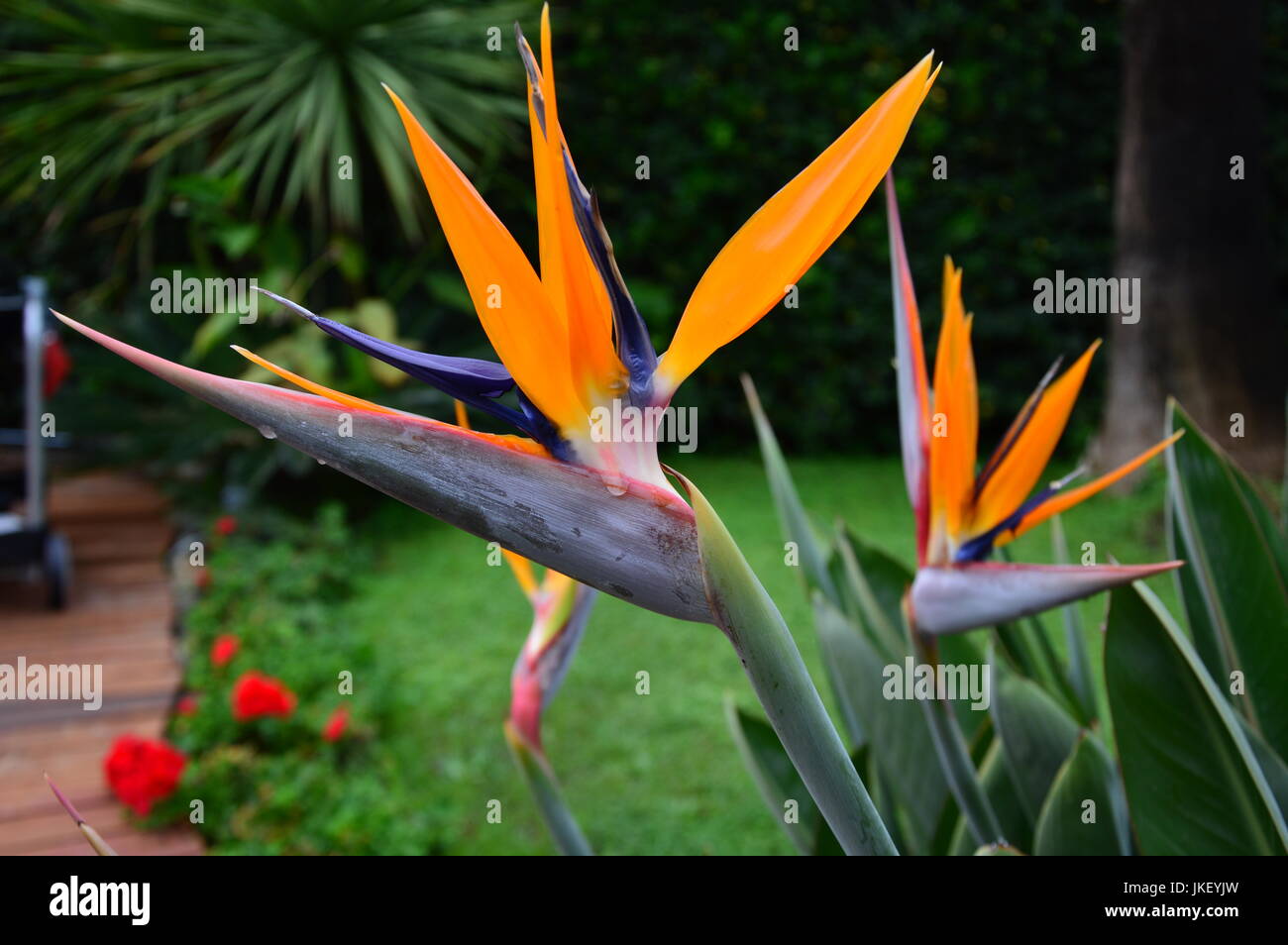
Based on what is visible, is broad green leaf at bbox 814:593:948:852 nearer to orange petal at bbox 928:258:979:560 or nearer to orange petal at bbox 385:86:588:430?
orange petal at bbox 928:258:979:560

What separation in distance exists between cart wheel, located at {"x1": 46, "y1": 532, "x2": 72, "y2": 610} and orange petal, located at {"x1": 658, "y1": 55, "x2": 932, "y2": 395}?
3.26 m

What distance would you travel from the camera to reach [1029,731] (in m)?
0.86

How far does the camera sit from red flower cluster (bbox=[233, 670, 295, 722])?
7.68 feet

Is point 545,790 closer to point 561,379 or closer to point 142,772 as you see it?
point 561,379

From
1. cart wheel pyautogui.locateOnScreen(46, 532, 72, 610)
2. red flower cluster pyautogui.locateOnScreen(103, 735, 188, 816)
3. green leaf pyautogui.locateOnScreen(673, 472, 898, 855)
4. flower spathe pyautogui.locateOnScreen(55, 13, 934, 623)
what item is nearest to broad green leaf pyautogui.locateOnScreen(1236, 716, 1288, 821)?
green leaf pyautogui.locateOnScreen(673, 472, 898, 855)

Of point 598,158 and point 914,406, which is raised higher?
point 598,158

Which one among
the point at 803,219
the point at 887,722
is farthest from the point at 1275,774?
the point at 803,219

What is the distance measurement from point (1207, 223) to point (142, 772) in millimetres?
3521

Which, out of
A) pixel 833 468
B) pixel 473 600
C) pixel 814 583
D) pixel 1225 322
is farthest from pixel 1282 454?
pixel 814 583

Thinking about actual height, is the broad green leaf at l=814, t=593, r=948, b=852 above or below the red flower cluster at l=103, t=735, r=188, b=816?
above

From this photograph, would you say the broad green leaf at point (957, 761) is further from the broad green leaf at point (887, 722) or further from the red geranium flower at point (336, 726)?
the red geranium flower at point (336, 726)

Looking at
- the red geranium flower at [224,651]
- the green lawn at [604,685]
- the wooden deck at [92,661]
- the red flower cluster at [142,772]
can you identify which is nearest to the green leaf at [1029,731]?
the green lawn at [604,685]

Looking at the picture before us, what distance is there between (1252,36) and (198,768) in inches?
148

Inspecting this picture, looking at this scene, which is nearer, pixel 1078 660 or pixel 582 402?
pixel 582 402
